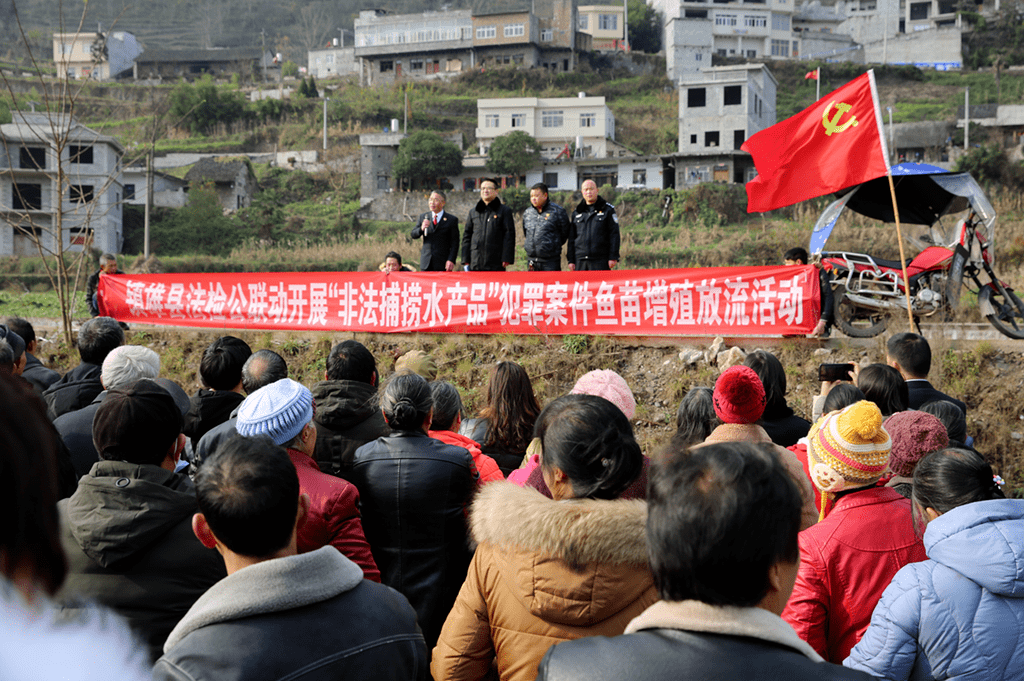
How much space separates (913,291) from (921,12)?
65.9 meters

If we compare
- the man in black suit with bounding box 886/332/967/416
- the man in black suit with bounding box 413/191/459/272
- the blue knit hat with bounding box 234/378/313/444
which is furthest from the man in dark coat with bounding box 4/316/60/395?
the man in black suit with bounding box 886/332/967/416

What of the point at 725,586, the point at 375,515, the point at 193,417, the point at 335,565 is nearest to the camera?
the point at 725,586

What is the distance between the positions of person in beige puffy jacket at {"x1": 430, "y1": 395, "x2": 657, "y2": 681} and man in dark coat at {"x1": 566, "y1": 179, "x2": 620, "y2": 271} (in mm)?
6624

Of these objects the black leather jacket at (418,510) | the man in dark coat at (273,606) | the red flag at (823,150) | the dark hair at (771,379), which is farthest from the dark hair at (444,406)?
the red flag at (823,150)

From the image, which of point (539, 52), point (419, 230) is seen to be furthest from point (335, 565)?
point (539, 52)

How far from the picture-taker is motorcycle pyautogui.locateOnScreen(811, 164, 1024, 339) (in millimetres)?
8016

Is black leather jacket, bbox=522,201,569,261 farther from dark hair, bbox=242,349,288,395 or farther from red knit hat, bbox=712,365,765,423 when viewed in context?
red knit hat, bbox=712,365,765,423

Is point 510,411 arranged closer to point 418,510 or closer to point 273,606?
point 418,510

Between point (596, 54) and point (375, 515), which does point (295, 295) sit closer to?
point (375, 515)

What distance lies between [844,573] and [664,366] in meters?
5.96

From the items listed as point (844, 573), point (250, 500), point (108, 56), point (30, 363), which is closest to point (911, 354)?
point (844, 573)

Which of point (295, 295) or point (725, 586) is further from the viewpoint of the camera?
point (295, 295)

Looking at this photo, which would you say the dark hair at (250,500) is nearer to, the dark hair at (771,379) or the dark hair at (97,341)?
the dark hair at (771,379)

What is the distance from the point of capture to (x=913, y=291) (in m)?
8.36
